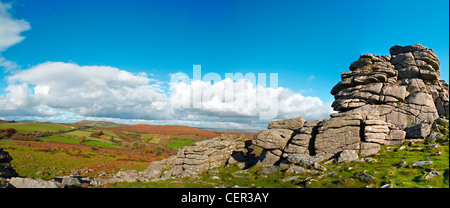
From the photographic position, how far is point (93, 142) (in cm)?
13588

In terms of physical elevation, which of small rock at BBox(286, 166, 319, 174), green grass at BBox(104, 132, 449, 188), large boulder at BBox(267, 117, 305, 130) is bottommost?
small rock at BBox(286, 166, 319, 174)

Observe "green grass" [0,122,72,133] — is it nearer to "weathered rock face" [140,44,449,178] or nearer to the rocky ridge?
"weathered rock face" [140,44,449,178]

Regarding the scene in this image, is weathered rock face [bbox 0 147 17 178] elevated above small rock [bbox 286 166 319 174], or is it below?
below

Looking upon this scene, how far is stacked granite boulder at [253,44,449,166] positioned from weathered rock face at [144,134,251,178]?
8.68 m

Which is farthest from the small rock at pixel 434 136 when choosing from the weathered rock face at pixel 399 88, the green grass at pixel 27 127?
the green grass at pixel 27 127

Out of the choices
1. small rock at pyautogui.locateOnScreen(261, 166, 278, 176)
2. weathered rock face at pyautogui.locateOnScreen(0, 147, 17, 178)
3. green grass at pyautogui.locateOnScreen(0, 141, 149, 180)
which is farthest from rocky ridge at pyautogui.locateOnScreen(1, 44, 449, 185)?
green grass at pyautogui.locateOnScreen(0, 141, 149, 180)

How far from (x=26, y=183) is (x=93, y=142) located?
13952 cm

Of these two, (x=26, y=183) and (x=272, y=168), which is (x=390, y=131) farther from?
(x=26, y=183)

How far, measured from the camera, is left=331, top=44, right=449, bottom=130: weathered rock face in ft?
101

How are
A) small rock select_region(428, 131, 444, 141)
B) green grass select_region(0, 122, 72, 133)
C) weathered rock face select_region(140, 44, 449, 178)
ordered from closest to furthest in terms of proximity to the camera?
1. small rock select_region(428, 131, 444, 141)
2. weathered rock face select_region(140, 44, 449, 178)
3. green grass select_region(0, 122, 72, 133)

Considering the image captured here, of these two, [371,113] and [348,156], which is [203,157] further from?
[371,113]

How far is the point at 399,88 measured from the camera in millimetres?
33250

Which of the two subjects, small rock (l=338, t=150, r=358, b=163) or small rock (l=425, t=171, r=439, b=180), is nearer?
small rock (l=425, t=171, r=439, b=180)
